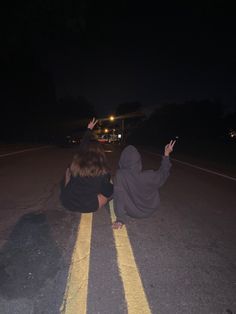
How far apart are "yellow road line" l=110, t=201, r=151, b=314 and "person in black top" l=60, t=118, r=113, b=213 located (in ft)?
3.88

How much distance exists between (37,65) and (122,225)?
4973 centimetres

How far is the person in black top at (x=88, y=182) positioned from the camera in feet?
19.0

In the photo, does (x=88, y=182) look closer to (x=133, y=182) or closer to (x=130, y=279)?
(x=133, y=182)

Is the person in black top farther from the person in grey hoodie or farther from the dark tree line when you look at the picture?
the dark tree line

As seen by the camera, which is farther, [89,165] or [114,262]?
[89,165]

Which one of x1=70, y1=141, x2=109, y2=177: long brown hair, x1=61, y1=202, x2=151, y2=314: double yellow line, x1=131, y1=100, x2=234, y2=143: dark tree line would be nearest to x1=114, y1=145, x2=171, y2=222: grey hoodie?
x1=70, y1=141, x2=109, y2=177: long brown hair

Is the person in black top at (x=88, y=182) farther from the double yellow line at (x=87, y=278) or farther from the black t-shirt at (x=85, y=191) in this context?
the double yellow line at (x=87, y=278)

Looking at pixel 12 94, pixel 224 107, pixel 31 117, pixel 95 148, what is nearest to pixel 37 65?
pixel 12 94

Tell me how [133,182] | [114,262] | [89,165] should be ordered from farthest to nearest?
1. [89,165]
2. [133,182]
3. [114,262]

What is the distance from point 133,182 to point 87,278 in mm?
2279

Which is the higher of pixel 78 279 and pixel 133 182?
pixel 133 182

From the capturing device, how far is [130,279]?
3.57 metres

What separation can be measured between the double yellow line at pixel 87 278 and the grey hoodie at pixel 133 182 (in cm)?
73

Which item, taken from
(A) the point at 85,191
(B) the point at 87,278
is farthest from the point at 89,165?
(B) the point at 87,278
